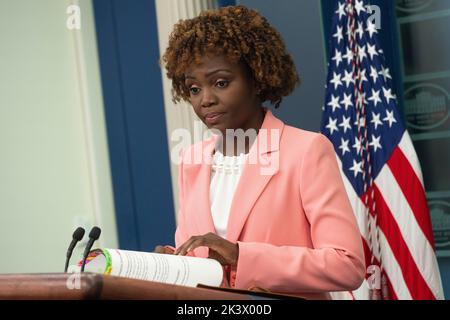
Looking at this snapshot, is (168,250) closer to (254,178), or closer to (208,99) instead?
(254,178)

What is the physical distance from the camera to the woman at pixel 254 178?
192 centimetres

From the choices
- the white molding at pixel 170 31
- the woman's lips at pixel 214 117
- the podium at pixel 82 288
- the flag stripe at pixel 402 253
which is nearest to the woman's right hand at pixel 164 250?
the woman's lips at pixel 214 117

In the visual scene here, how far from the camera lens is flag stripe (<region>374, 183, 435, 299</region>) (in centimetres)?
337

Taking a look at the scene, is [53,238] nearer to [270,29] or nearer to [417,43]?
[417,43]

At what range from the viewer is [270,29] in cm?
223

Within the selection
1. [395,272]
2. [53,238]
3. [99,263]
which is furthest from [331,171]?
[53,238]

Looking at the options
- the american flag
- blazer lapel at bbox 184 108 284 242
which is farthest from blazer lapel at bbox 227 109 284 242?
the american flag

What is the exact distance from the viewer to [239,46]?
2141 mm

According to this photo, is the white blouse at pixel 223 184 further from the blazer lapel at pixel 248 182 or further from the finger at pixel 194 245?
the finger at pixel 194 245

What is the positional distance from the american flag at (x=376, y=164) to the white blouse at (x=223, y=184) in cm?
130

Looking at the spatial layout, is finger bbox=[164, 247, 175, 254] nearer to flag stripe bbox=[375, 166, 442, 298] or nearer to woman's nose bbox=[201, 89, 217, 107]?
woman's nose bbox=[201, 89, 217, 107]

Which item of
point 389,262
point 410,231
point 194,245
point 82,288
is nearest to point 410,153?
point 410,231

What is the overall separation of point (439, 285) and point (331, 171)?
157 cm
